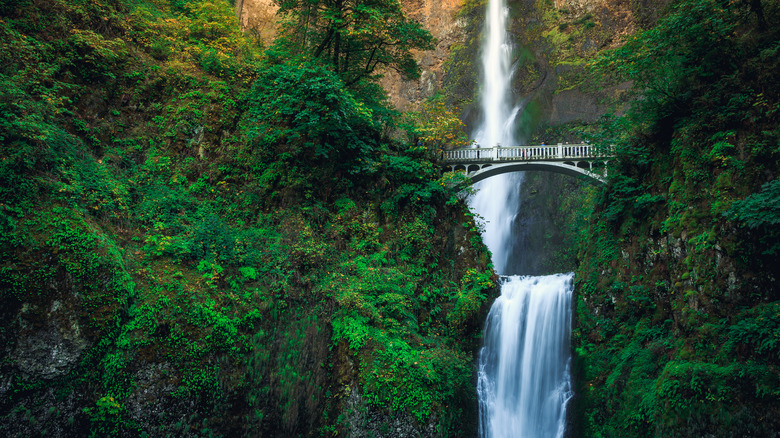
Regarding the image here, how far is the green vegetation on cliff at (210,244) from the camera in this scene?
23.3 ft

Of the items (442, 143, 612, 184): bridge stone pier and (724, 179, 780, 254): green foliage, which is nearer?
(724, 179, 780, 254): green foliage

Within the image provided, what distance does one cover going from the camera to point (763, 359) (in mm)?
6949

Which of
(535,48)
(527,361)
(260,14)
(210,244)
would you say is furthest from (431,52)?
(210,244)

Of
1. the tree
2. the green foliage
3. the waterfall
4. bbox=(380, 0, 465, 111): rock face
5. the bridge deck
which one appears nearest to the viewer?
the green foliage

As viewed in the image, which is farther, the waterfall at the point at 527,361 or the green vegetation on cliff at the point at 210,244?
the waterfall at the point at 527,361

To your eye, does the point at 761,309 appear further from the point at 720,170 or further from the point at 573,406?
the point at 573,406

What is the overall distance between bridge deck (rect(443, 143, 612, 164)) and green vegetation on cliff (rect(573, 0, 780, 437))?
15.6 feet

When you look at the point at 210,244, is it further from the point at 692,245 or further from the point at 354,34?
the point at 692,245

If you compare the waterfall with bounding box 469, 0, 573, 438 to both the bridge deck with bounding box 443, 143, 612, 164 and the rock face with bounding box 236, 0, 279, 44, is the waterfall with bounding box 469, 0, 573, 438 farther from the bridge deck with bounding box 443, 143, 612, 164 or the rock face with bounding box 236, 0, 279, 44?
the rock face with bounding box 236, 0, 279, 44

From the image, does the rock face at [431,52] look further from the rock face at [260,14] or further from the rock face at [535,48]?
the rock face at [260,14]

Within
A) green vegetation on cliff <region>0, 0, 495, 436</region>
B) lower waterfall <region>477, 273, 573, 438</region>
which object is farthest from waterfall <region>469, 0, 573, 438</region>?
green vegetation on cliff <region>0, 0, 495, 436</region>

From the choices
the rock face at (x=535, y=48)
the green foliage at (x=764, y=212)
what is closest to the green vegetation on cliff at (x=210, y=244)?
the green foliage at (x=764, y=212)

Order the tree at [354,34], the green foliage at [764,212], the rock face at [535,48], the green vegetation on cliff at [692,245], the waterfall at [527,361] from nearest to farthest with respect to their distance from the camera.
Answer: the green foliage at [764,212] → the green vegetation on cliff at [692,245] → the waterfall at [527,361] → the tree at [354,34] → the rock face at [535,48]

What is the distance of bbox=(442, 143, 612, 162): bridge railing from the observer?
16891mm
